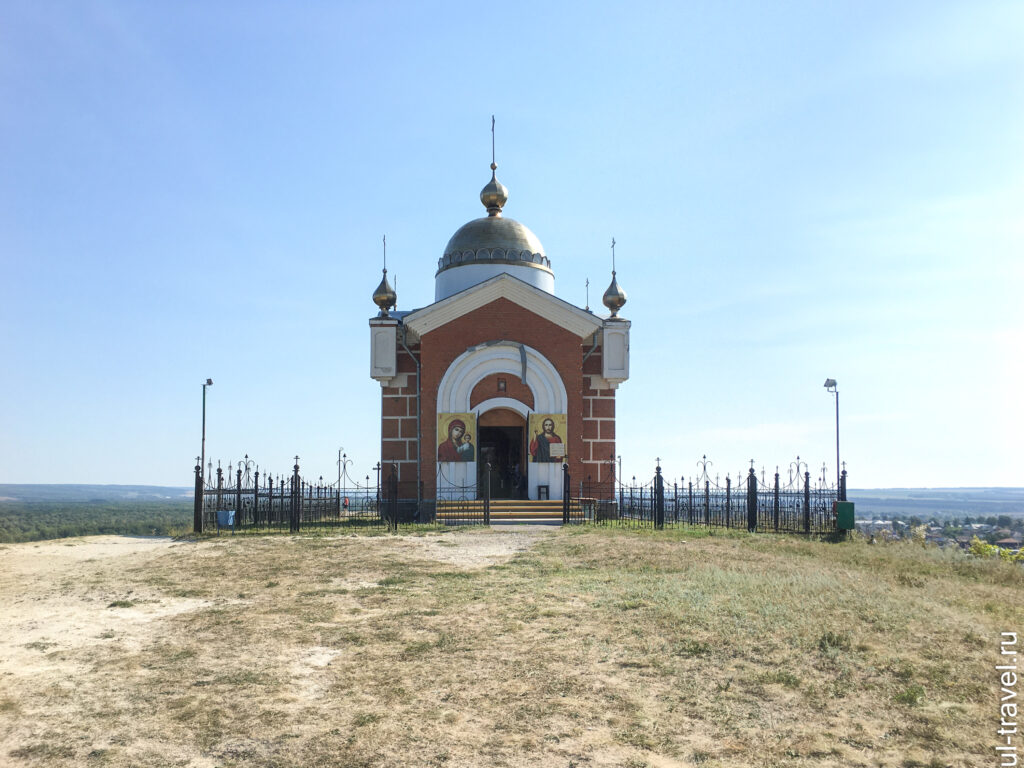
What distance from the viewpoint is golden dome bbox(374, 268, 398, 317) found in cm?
2728

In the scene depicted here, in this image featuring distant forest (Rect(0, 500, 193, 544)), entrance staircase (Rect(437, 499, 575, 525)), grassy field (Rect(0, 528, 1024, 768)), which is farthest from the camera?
distant forest (Rect(0, 500, 193, 544))

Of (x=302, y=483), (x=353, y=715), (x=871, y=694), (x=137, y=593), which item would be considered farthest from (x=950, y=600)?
(x=302, y=483)

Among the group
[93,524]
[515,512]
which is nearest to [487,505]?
[515,512]

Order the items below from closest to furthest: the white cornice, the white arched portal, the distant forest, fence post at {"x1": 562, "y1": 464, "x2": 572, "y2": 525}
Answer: fence post at {"x1": 562, "y1": 464, "x2": 572, "y2": 525}
the distant forest
the white arched portal
the white cornice

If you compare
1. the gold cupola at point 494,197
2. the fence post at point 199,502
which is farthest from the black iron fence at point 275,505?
the gold cupola at point 494,197

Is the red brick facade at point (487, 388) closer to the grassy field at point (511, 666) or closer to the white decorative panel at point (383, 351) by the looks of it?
the white decorative panel at point (383, 351)

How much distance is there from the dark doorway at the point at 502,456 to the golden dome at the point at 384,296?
5.27 metres

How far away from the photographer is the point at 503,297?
25.6 m

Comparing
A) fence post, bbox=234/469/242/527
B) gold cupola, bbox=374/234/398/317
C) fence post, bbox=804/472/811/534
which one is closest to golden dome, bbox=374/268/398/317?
gold cupola, bbox=374/234/398/317

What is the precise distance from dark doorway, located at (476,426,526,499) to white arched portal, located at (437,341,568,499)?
1881mm

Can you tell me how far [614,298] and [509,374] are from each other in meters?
5.12

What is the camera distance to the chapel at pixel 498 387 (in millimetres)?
24344

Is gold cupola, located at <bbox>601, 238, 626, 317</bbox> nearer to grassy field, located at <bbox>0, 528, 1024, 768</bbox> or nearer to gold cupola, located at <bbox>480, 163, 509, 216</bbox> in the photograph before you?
gold cupola, located at <bbox>480, 163, 509, 216</bbox>

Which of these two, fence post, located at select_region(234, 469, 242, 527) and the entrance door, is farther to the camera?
the entrance door
